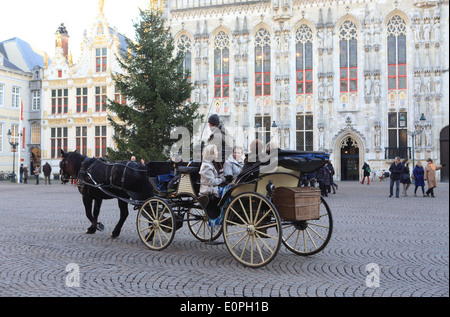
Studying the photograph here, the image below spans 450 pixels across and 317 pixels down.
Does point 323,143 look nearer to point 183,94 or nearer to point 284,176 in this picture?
point 183,94

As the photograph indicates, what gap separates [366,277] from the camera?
506 cm

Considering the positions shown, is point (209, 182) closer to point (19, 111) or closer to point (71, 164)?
point (71, 164)

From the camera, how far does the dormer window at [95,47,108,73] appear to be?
4169 cm

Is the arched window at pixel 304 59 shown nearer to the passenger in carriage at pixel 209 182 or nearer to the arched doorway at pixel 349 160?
the arched doorway at pixel 349 160

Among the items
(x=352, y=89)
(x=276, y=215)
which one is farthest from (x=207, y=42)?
(x=276, y=215)

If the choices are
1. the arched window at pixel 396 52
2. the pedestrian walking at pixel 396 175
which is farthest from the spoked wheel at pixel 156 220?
the arched window at pixel 396 52

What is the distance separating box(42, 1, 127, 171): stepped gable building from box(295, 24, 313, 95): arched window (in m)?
16.5

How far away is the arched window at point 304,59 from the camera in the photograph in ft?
120

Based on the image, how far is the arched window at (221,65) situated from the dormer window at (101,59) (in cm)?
1089

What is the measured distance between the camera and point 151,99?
21453mm

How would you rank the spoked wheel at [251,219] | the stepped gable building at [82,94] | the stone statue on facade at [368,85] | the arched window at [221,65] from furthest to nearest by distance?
the stepped gable building at [82,94], the arched window at [221,65], the stone statue on facade at [368,85], the spoked wheel at [251,219]

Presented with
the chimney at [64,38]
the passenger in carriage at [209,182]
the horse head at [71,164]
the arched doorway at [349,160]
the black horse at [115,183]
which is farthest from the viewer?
the chimney at [64,38]

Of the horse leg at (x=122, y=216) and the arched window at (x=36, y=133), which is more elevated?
the arched window at (x=36, y=133)
